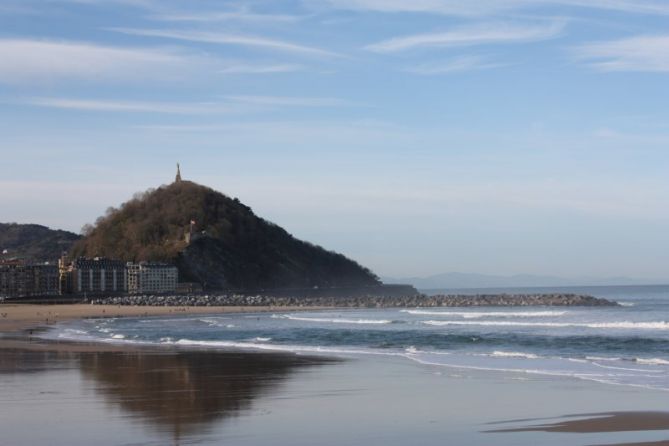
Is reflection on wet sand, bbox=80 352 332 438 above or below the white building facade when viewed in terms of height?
below

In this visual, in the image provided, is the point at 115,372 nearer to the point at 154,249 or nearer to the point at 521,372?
the point at 521,372

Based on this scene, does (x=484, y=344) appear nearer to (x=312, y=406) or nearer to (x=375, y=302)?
(x=312, y=406)

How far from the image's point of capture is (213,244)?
138m

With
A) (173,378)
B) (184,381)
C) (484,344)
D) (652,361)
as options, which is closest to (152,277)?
(484,344)

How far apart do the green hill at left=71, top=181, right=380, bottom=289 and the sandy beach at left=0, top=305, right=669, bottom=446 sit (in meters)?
110

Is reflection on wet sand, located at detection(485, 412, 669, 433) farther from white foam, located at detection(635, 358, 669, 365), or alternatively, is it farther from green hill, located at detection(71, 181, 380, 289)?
green hill, located at detection(71, 181, 380, 289)

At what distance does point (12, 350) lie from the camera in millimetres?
27953

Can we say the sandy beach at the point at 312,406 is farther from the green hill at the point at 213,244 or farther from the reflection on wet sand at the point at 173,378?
the green hill at the point at 213,244

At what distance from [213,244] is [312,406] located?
124376mm

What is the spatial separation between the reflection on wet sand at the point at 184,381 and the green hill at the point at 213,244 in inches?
4134

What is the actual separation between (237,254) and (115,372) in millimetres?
119767

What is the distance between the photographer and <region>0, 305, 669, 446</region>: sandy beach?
39.2 ft

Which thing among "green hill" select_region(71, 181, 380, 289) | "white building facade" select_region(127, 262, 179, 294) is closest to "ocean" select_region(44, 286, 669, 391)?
"white building facade" select_region(127, 262, 179, 294)

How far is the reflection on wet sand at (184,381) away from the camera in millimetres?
13852
